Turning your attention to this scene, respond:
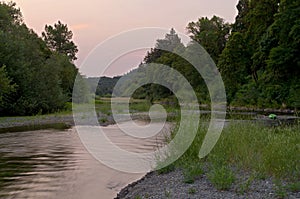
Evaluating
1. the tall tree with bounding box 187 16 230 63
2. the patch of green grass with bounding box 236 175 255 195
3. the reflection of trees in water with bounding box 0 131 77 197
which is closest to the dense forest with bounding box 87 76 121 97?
the reflection of trees in water with bounding box 0 131 77 197

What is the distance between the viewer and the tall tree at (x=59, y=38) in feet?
343

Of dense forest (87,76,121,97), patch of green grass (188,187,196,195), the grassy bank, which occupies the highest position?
dense forest (87,76,121,97)

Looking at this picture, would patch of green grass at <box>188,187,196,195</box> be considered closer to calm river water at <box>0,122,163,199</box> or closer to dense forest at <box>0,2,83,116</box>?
calm river water at <box>0,122,163,199</box>

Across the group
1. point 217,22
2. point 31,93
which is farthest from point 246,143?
point 217,22

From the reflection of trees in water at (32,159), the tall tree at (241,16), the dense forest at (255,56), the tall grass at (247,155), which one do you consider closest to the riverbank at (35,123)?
the reflection of trees in water at (32,159)

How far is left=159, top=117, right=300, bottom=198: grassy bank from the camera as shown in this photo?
9.55 m

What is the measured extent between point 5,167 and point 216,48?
245ft

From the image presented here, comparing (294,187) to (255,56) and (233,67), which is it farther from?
(233,67)

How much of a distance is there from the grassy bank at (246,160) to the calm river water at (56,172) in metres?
2.36

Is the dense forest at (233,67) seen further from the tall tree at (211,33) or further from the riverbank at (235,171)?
the riverbank at (235,171)

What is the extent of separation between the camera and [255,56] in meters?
59.8

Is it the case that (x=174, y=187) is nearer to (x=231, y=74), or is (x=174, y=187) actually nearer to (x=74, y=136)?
(x=74, y=136)

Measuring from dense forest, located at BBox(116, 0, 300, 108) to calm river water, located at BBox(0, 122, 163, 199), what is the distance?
14.6 meters

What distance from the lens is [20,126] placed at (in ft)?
114
